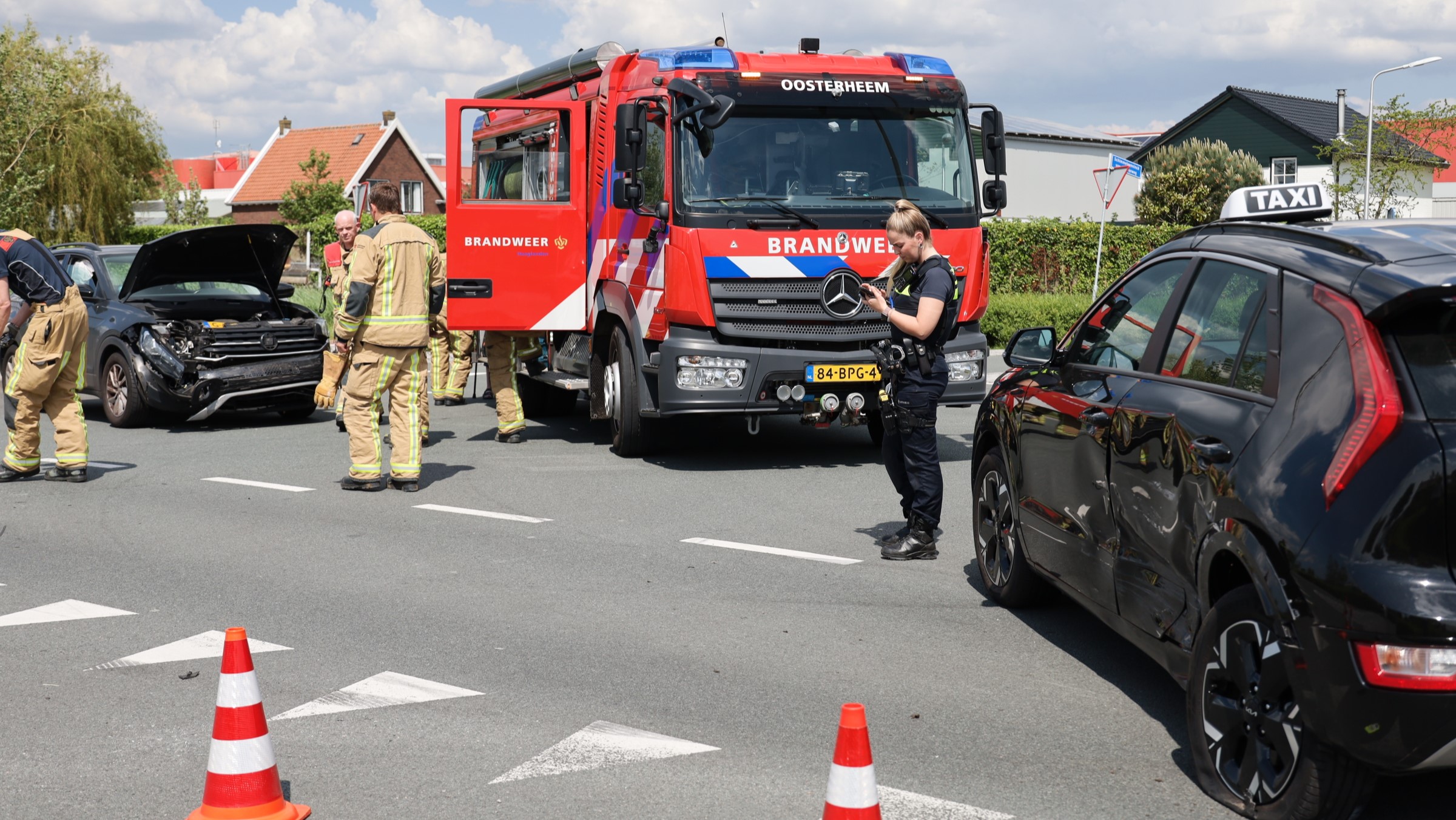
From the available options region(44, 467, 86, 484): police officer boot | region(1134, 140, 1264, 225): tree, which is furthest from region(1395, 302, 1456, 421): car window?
region(1134, 140, 1264, 225): tree

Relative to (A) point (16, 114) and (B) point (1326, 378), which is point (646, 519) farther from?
(A) point (16, 114)

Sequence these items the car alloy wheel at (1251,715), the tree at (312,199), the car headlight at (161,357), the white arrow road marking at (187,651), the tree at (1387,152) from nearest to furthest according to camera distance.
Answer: the car alloy wheel at (1251,715)
the white arrow road marking at (187,651)
the car headlight at (161,357)
the tree at (1387,152)
the tree at (312,199)

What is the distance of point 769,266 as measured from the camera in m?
10.1

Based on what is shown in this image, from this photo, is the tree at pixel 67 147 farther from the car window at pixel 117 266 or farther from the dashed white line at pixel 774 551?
the dashed white line at pixel 774 551

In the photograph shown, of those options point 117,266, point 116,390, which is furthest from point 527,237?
point 117,266

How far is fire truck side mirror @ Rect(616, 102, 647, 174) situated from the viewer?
33.2 feet

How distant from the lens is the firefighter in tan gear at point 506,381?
12.0 m

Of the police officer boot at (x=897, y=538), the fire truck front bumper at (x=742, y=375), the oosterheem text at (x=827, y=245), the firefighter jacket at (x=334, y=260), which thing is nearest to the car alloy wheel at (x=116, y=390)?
the firefighter jacket at (x=334, y=260)

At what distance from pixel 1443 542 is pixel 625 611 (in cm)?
376

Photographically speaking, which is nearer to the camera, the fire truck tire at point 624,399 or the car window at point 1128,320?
the car window at point 1128,320

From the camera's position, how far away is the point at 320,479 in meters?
10.3

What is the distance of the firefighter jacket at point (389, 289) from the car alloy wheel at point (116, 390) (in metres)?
4.83

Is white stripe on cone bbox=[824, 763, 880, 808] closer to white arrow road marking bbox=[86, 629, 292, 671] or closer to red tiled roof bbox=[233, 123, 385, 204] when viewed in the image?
white arrow road marking bbox=[86, 629, 292, 671]

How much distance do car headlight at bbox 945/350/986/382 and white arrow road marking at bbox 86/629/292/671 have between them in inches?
237
